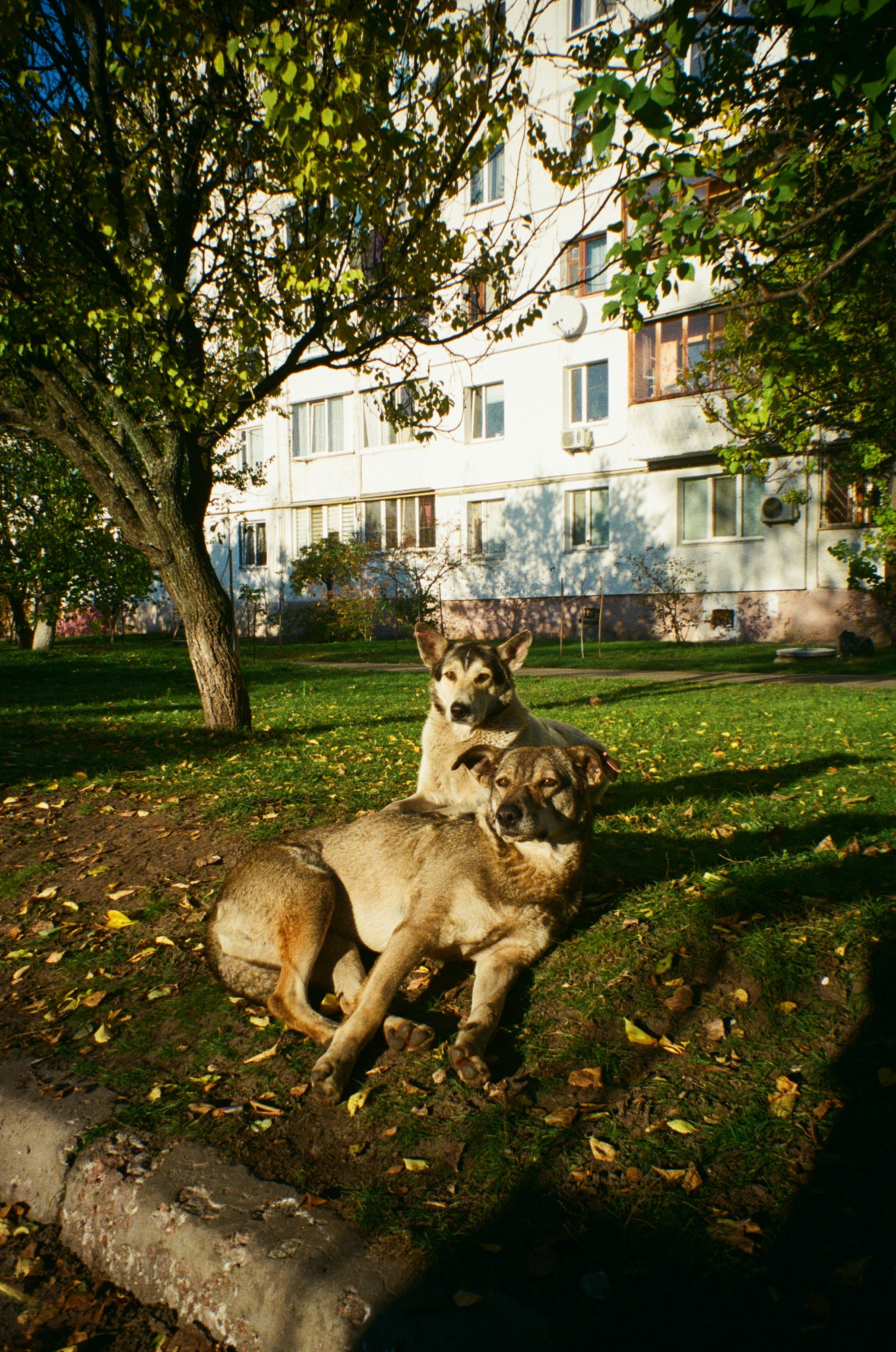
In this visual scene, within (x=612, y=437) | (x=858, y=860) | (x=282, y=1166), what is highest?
(x=612, y=437)

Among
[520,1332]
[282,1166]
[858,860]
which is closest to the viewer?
[520,1332]

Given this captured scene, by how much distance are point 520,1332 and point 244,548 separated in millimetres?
37994

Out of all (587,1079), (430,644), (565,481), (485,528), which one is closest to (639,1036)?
(587,1079)

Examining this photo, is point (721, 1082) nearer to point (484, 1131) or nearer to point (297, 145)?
point (484, 1131)

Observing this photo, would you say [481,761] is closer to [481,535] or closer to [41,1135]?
[41,1135]

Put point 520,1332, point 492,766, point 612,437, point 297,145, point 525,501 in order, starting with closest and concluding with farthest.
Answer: point 520,1332, point 492,766, point 297,145, point 612,437, point 525,501

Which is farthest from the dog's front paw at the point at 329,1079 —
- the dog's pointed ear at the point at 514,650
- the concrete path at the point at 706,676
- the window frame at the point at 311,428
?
the window frame at the point at 311,428

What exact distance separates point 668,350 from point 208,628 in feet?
63.8

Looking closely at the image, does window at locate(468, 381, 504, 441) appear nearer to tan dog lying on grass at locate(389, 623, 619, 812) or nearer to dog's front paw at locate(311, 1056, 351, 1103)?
tan dog lying on grass at locate(389, 623, 619, 812)

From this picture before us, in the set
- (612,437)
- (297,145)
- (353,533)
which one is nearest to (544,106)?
(612,437)

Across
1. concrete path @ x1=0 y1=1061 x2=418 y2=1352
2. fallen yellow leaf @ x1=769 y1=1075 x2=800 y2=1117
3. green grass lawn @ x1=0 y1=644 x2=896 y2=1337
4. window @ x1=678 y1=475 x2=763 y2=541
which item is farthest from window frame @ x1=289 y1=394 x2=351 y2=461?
fallen yellow leaf @ x1=769 y1=1075 x2=800 y2=1117

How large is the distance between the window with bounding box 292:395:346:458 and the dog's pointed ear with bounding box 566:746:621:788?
31914 mm

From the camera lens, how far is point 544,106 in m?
26.9

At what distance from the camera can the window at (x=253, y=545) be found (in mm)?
37219
